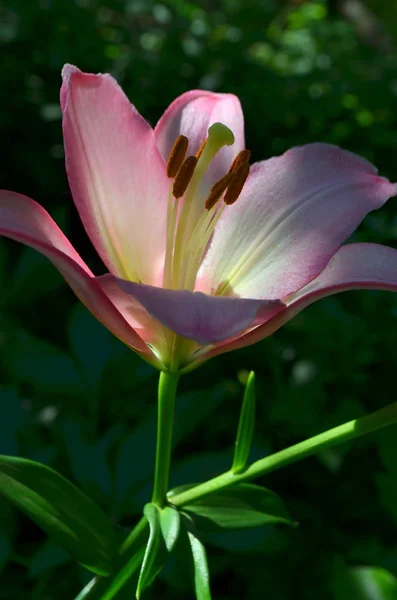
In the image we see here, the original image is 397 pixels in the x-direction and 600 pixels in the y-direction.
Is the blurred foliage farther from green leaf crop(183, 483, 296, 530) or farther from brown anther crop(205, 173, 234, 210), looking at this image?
brown anther crop(205, 173, 234, 210)

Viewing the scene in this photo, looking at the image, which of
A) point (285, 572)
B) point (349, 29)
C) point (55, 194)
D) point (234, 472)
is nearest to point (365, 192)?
point (234, 472)

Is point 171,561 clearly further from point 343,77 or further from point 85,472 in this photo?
point 343,77

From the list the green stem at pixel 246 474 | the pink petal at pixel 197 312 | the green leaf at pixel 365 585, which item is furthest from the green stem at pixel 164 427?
the green leaf at pixel 365 585

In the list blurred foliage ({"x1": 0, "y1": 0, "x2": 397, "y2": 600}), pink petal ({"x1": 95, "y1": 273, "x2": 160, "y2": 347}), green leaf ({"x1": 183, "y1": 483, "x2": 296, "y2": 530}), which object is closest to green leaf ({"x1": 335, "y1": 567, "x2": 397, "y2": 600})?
blurred foliage ({"x1": 0, "y1": 0, "x2": 397, "y2": 600})

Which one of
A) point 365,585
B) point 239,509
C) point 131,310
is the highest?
point 131,310

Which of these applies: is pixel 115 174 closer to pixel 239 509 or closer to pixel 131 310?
pixel 131 310

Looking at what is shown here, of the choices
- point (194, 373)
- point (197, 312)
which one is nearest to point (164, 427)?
point (197, 312)

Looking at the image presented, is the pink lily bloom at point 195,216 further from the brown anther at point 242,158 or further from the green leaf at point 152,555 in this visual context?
the green leaf at point 152,555
